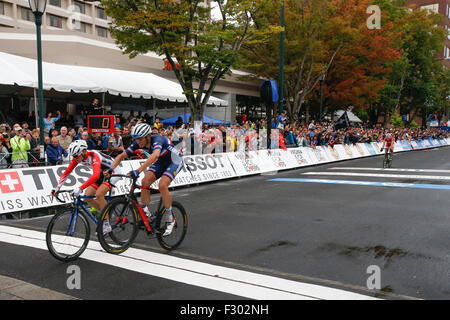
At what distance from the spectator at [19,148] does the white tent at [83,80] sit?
3761 mm

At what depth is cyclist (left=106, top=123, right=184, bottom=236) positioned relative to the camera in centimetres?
644

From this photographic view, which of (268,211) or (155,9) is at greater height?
(155,9)

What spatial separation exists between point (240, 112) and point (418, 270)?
37909 millimetres

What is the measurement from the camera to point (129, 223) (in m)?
6.34

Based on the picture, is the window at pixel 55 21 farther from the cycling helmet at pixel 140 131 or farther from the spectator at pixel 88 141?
the cycling helmet at pixel 140 131

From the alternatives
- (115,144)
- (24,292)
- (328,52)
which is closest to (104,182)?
(24,292)

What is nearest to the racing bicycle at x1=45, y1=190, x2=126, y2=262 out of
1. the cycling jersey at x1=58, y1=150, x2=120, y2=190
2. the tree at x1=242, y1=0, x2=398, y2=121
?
the cycling jersey at x1=58, y1=150, x2=120, y2=190

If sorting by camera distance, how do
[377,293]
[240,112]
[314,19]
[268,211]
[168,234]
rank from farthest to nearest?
[240,112] → [314,19] → [268,211] → [168,234] → [377,293]

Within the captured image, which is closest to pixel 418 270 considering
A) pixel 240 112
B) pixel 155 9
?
pixel 155 9

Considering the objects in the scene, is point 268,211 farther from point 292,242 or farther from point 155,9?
point 155,9

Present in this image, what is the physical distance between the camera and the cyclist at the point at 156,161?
644 centimetres

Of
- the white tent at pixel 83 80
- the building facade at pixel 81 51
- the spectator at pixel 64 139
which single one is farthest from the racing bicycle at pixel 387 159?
the spectator at pixel 64 139

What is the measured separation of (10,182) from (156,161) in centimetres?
470
